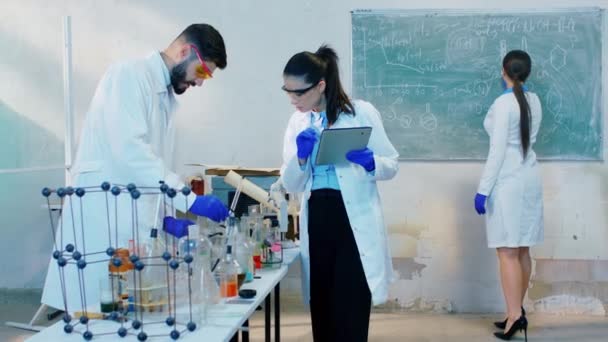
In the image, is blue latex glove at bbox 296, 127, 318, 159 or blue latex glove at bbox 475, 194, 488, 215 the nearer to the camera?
blue latex glove at bbox 296, 127, 318, 159

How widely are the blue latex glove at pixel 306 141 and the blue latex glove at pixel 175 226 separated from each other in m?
0.57

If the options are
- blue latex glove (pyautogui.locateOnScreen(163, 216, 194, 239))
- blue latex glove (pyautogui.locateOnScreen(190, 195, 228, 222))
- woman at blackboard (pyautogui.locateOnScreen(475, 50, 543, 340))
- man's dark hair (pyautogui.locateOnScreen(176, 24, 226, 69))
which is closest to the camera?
blue latex glove (pyautogui.locateOnScreen(163, 216, 194, 239))

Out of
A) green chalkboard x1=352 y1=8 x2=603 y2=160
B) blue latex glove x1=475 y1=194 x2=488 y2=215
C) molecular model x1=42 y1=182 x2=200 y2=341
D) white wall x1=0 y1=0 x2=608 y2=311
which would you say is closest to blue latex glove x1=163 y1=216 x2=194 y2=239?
molecular model x1=42 y1=182 x2=200 y2=341

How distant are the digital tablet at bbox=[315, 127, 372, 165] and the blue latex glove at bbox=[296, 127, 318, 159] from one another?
0.25 ft

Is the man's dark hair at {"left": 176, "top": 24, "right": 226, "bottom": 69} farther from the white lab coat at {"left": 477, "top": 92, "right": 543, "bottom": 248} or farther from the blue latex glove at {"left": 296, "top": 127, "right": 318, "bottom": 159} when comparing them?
the white lab coat at {"left": 477, "top": 92, "right": 543, "bottom": 248}

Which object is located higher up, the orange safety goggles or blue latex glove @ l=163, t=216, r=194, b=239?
the orange safety goggles

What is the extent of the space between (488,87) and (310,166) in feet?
6.89

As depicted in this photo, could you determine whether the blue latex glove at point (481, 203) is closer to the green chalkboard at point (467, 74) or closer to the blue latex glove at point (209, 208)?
the green chalkboard at point (467, 74)

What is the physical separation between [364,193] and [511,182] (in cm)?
149

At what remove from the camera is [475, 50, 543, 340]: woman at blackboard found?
11.5 ft

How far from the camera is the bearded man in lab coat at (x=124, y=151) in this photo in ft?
6.98

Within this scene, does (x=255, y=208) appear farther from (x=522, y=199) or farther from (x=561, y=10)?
(x=561, y=10)

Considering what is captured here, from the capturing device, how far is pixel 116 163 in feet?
7.10

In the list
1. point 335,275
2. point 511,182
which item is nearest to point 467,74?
point 511,182
